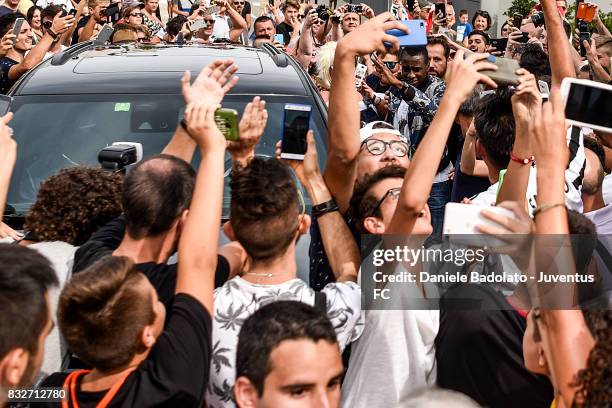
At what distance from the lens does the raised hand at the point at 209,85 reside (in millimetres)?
2932

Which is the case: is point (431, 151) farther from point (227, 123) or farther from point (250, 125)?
point (250, 125)

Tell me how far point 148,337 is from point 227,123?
91 centimetres

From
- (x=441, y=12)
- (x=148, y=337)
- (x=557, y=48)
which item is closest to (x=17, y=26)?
(x=557, y=48)

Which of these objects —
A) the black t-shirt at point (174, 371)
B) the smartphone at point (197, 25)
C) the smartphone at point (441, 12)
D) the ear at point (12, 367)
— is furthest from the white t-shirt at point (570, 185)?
the smartphone at point (441, 12)

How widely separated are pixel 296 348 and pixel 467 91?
1083 mm

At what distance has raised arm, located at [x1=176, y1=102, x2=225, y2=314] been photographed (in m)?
2.58

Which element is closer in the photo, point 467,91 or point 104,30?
point 467,91

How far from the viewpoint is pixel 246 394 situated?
2.42 m

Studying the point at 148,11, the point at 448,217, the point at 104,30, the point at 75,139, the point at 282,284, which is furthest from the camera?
the point at 148,11

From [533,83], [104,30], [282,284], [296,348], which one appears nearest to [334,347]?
[296,348]

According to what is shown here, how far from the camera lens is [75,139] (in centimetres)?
471

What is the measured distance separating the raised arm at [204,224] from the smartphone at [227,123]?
242 mm

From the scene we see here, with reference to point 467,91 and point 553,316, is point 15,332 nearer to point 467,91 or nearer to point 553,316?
point 553,316

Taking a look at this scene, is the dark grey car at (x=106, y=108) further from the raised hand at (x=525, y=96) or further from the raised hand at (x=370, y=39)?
the raised hand at (x=525, y=96)
